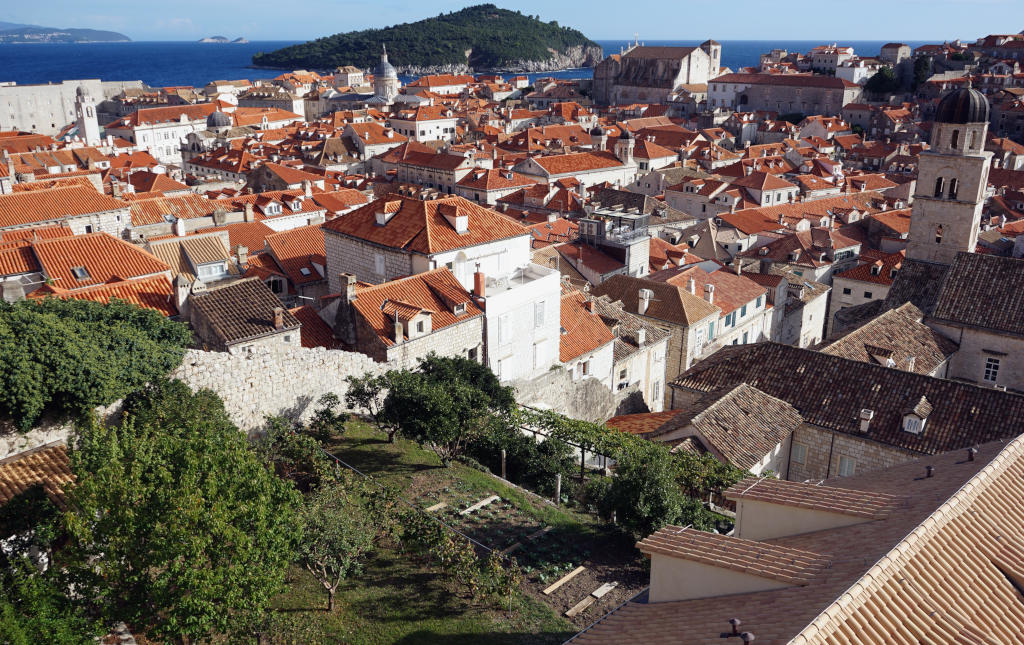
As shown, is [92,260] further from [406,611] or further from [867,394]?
[867,394]

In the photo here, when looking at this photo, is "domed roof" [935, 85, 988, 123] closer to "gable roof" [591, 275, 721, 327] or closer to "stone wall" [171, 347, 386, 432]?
"gable roof" [591, 275, 721, 327]

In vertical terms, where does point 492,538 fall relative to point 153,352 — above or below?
below

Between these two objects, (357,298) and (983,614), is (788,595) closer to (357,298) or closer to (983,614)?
(983,614)

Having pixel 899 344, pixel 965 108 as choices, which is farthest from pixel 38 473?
pixel 965 108

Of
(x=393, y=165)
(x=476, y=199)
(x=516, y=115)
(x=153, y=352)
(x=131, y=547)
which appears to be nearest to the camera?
(x=131, y=547)

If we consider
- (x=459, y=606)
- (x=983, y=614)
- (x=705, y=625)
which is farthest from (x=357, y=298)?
(x=983, y=614)

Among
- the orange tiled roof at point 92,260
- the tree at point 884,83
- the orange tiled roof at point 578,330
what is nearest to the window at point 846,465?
the orange tiled roof at point 578,330

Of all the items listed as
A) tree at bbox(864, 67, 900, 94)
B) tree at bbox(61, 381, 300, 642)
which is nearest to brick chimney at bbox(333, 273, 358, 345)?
tree at bbox(61, 381, 300, 642)
